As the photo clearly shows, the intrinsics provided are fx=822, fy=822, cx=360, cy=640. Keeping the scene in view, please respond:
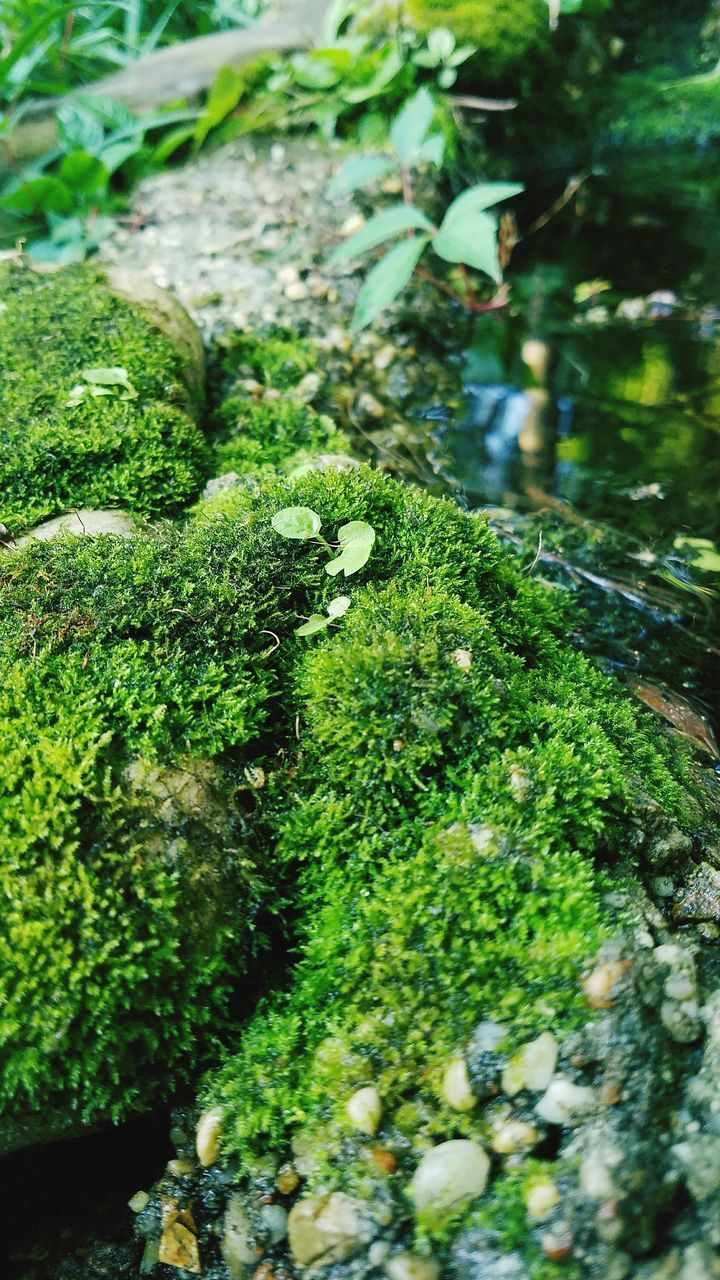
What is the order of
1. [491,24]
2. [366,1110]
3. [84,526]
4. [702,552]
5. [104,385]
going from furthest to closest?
[491,24]
[702,552]
[104,385]
[84,526]
[366,1110]

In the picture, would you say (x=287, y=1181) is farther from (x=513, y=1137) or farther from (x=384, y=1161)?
(x=513, y=1137)

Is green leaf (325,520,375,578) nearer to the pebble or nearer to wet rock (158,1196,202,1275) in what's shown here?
wet rock (158,1196,202,1275)

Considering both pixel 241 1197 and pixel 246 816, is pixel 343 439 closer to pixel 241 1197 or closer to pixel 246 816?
pixel 246 816

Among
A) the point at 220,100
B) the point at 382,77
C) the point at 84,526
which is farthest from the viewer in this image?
the point at 220,100

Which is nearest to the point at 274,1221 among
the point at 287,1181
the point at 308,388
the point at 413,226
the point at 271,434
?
the point at 287,1181

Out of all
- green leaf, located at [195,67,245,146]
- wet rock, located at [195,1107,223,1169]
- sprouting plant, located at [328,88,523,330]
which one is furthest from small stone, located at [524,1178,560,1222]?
green leaf, located at [195,67,245,146]

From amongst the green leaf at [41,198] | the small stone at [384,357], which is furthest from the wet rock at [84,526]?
the green leaf at [41,198]

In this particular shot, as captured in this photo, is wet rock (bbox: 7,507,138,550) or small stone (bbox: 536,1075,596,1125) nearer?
small stone (bbox: 536,1075,596,1125)
